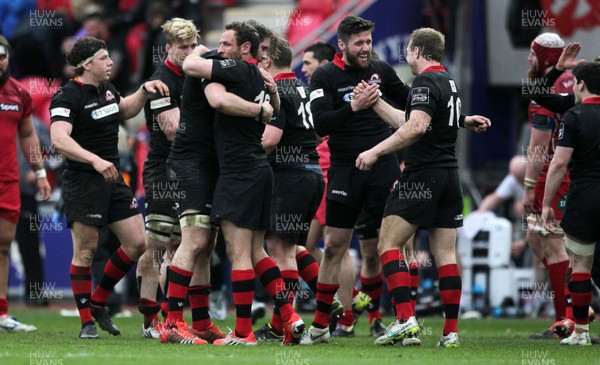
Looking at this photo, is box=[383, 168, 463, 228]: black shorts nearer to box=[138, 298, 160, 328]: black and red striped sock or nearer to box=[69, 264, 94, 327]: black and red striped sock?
box=[138, 298, 160, 328]: black and red striped sock

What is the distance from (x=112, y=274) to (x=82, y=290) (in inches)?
17.4

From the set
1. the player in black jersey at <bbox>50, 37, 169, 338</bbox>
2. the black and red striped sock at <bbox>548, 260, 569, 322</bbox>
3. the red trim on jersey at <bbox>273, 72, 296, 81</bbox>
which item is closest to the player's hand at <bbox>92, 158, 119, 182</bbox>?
the player in black jersey at <bbox>50, 37, 169, 338</bbox>

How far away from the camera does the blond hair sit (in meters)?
11.3

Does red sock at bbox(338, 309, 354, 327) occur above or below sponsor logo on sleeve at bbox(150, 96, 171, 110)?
below

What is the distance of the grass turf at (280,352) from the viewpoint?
898 cm

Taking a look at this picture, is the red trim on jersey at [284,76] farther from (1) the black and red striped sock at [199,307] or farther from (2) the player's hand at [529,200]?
(2) the player's hand at [529,200]

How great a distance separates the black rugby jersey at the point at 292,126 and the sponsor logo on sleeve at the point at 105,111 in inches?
57.6

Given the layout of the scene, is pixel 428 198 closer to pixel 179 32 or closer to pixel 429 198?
pixel 429 198

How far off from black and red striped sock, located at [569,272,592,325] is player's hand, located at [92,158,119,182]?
3979 mm

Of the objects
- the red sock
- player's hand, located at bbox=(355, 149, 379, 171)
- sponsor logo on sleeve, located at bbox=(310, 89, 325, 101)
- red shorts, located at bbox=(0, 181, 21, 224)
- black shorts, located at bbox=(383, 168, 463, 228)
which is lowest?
the red sock

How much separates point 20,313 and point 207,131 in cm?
622

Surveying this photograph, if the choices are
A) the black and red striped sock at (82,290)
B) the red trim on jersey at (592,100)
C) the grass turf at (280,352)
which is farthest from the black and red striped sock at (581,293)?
the black and red striped sock at (82,290)

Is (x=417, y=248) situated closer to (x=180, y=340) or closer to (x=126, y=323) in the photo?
(x=126, y=323)

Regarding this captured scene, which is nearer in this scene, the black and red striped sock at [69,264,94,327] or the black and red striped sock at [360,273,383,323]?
the black and red striped sock at [69,264,94,327]
